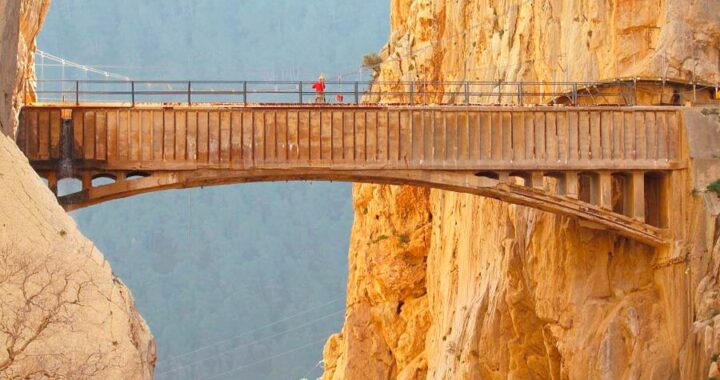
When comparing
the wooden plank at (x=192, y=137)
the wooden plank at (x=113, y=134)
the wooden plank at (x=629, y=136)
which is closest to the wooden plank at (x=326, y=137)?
the wooden plank at (x=192, y=137)

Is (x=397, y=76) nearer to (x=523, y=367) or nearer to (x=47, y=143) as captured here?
(x=523, y=367)

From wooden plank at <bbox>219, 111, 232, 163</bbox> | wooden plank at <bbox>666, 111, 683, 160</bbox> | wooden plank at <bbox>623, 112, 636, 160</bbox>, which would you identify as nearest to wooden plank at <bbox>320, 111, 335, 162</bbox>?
wooden plank at <bbox>219, 111, 232, 163</bbox>

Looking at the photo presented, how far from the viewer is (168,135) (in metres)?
43.0

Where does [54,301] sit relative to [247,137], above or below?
below

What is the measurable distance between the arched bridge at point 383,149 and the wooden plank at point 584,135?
3 cm

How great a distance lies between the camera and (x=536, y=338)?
52375 mm

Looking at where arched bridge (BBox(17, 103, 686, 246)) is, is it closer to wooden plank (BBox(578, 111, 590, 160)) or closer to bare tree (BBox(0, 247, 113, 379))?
wooden plank (BBox(578, 111, 590, 160))

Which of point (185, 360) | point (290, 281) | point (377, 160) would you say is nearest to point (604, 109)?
point (377, 160)

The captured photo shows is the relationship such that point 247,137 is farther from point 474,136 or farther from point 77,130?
point 474,136

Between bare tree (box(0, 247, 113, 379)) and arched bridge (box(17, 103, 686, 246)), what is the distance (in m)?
15.2

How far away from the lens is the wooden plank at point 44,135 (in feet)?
138

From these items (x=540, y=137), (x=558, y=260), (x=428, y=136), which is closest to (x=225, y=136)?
(x=428, y=136)

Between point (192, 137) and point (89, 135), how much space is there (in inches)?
97.3

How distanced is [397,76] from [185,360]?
55.7 metres
